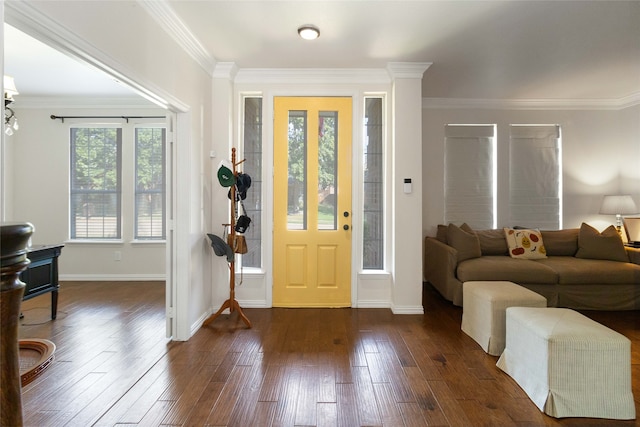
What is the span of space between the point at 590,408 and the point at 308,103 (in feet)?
11.5

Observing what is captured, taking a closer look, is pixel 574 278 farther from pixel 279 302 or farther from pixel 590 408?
pixel 279 302

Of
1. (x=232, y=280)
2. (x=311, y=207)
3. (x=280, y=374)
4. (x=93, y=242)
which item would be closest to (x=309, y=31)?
(x=311, y=207)

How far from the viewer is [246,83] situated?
3.68 metres

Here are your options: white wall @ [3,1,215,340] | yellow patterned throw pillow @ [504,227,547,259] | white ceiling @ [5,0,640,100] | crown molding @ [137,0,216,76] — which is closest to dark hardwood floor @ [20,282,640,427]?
white wall @ [3,1,215,340]

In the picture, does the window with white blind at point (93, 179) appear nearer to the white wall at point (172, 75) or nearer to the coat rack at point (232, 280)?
the white wall at point (172, 75)

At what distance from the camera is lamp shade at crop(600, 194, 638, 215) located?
14.0ft

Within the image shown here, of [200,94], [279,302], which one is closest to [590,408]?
[279,302]

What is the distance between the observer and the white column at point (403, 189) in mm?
3506

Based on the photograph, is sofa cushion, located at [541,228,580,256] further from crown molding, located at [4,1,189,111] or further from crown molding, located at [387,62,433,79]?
crown molding, located at [4,1,189,111]

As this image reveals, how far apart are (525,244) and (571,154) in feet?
5.76

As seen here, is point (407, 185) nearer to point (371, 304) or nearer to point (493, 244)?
point (371, 304)

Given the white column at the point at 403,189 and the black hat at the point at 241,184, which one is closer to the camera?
the black hat at the point at 241,184

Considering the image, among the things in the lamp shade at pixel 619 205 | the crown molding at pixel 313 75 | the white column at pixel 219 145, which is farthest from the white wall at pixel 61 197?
the lamp shade at pixel 619 205

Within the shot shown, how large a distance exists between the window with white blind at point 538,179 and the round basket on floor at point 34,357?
5.26m
